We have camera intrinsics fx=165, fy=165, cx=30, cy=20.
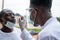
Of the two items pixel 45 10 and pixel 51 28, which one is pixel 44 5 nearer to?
pixel 45 10

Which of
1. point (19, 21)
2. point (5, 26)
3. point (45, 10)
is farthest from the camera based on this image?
point (5, 26)

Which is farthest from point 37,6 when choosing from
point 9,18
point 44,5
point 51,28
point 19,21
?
point 9,18

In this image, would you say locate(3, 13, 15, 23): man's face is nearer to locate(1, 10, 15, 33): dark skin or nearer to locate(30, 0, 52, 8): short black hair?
locate(1, 10, 15, 33): dark skin

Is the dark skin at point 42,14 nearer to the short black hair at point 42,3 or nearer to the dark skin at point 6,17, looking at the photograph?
the short black hair at point 42,3

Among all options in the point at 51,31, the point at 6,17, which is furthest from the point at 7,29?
the point at 51,31

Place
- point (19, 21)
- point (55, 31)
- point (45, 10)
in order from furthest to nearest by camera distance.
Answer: point (19, 21)
point (45, 10)
point (55, 31)

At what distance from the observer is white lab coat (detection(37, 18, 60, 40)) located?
984mm

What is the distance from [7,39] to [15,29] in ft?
0.52

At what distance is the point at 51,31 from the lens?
102 centimetres

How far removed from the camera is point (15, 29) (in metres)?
1.84

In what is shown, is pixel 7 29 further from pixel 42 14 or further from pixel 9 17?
pixel 42 14

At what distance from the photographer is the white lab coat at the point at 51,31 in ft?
3.23

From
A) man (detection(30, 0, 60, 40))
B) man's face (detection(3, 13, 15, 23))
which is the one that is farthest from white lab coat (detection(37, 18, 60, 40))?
man's face (detection(3, 13, 15, 23))

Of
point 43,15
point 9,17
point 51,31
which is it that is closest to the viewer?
point 51,31
